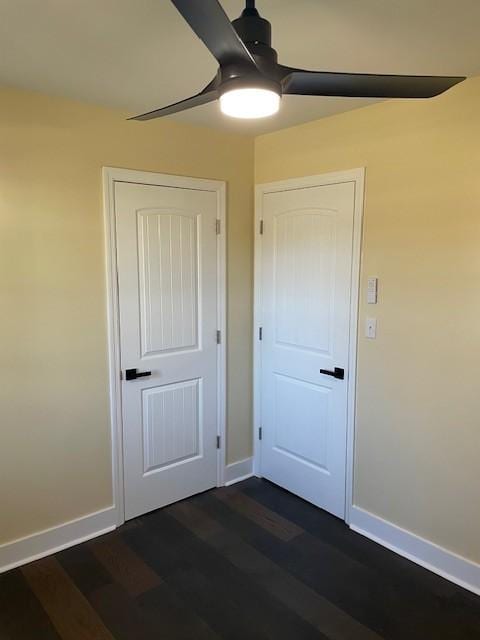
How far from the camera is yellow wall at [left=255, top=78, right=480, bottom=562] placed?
2178 mm

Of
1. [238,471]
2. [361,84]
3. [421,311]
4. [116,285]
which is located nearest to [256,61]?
[361,84]

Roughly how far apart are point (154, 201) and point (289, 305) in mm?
1081

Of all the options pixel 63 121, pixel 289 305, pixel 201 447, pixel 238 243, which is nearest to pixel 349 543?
pixel 201 447

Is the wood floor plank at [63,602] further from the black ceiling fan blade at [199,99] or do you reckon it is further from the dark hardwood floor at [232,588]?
the black ceiling fan blade at [199,99]

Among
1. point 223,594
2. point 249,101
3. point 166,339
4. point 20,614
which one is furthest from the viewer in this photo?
point 166,339

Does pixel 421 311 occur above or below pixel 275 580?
above

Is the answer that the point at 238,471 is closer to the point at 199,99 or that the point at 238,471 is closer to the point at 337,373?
the point at 337,373

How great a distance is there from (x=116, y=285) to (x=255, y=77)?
1716 mm

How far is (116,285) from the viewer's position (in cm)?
263

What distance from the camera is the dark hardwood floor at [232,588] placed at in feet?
6.72

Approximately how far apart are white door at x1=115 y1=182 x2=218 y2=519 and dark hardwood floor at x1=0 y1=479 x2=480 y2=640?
0.34m

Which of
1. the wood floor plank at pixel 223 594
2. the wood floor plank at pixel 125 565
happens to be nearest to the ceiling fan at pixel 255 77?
the wood floor plank at pixel 223 594

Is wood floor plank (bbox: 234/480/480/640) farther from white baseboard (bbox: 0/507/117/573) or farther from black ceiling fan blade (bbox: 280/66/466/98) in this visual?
black ceiling fan blade (bbox: 280/66/466/98)

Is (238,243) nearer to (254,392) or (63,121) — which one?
(254,392)
